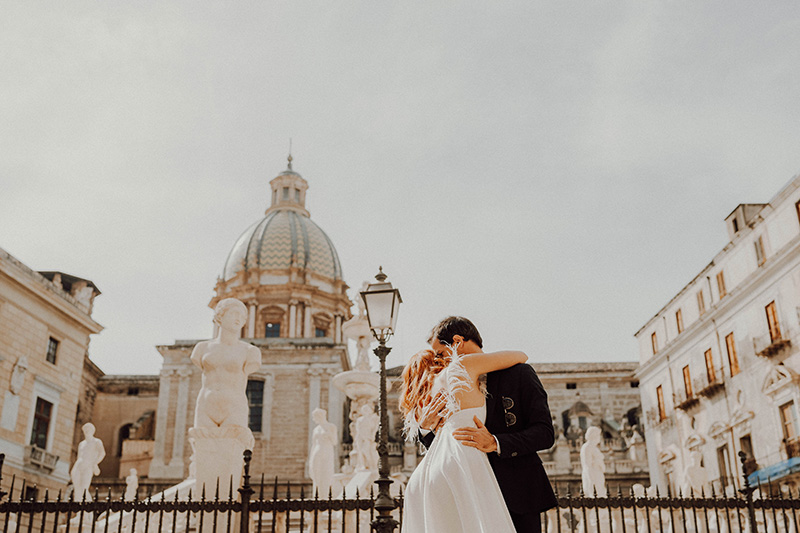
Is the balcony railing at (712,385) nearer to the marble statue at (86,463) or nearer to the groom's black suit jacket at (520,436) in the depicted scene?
the marble statue at (86,463)

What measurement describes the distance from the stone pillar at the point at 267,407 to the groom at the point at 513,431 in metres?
Answer: 34.6

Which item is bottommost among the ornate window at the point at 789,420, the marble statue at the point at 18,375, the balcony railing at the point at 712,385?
the ornate window at the point at 789,420

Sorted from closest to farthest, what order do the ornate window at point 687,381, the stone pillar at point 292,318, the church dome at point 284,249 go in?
the ornate window at point 687,381, the stone pillar at point 292,318, the church dome at point 284,249

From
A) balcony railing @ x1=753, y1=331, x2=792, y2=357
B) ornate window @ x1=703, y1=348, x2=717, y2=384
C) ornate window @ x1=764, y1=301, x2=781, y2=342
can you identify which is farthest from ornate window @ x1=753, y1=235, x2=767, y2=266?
ornate window @ x1=703, y1=348, x2=717, y2=384

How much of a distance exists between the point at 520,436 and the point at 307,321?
4225 centimetres

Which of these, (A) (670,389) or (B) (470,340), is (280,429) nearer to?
(A) (670,389)

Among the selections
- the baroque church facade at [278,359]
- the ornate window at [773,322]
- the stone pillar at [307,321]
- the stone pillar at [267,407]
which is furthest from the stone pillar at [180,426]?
the ornate window at [773,322]

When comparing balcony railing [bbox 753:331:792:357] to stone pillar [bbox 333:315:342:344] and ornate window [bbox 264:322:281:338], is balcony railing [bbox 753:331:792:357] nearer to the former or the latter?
stone pillar [bbox 333:315:342:344]

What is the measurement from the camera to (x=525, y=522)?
3.65 metres

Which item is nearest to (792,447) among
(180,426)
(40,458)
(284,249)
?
(40,458)

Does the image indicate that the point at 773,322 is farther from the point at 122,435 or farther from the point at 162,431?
the point at 122,435

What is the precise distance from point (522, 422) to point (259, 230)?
47394mm

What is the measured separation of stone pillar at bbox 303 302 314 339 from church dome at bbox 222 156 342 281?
100 inches

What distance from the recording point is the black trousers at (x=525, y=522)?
3.64 m
